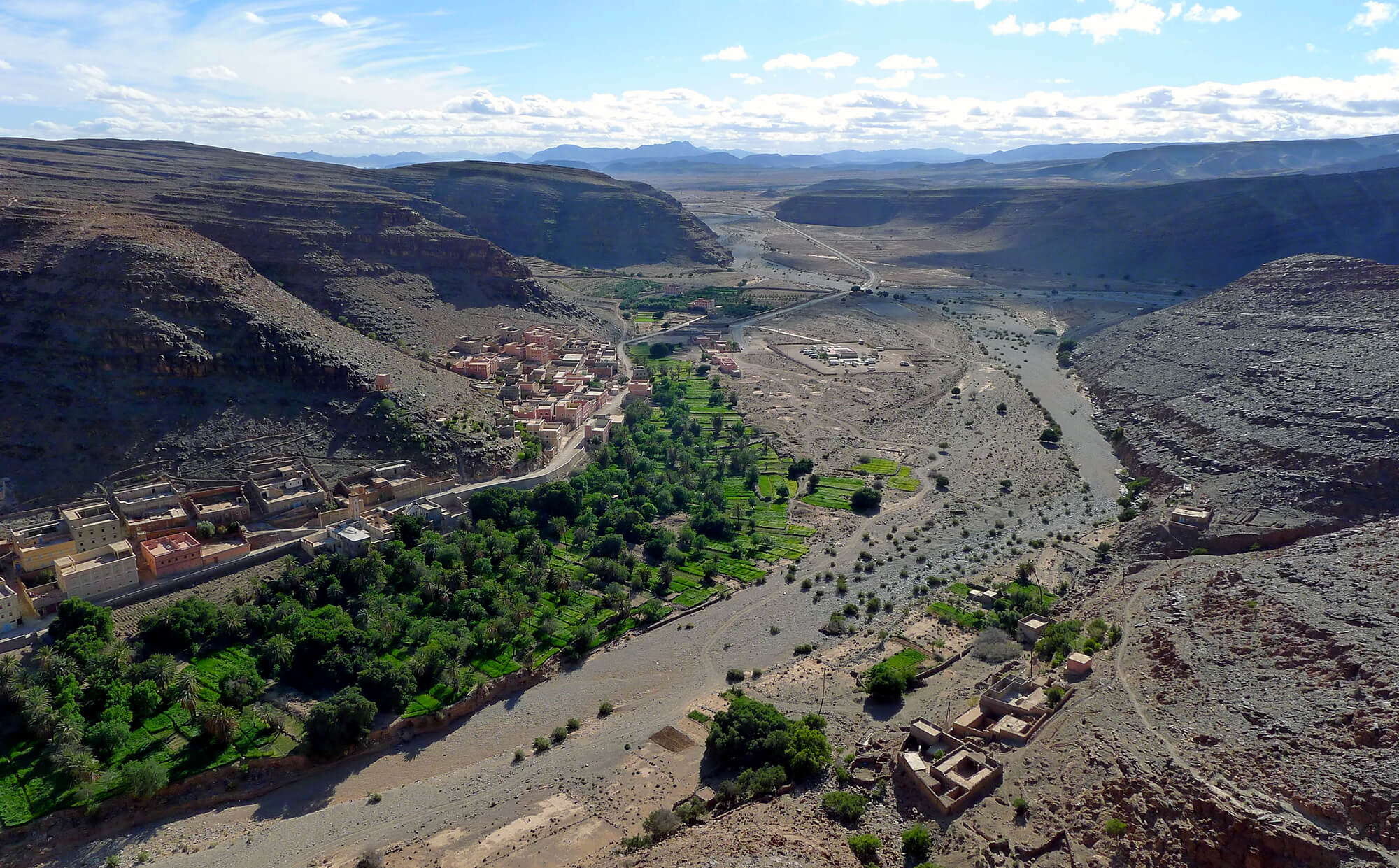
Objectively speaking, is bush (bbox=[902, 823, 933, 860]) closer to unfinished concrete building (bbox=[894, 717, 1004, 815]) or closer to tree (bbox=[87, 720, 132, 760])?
unfinished concrete building (bbox=[894, 717, 1004, 815])

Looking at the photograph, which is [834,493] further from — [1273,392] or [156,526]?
[156,526]

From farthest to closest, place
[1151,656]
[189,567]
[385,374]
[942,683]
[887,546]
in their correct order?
[385,374], [887,546], [189,567], [942,683], [1151,656]

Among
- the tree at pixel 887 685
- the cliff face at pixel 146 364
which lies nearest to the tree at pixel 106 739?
the cliff face at pixel 146 364

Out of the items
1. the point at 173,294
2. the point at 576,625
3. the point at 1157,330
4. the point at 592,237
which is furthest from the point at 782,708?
the point at 592,237

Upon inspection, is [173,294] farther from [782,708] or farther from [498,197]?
[498,197]

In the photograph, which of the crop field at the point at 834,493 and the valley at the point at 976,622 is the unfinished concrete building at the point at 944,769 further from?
the crop field at the point at 834,493

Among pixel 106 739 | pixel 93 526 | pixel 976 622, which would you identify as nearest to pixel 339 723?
pixel 106 739
